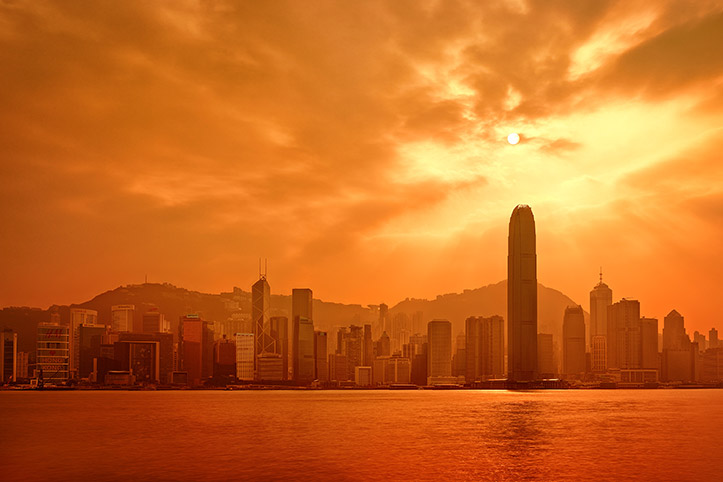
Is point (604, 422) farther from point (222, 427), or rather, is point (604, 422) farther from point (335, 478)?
point (335, 478)

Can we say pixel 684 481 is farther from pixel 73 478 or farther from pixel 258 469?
pixel 73 478

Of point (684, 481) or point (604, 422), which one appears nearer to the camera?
point (684, 481)

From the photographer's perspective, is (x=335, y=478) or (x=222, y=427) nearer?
(x=335, y=478)

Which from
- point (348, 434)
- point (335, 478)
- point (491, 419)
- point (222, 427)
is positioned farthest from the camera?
point (491, 419)

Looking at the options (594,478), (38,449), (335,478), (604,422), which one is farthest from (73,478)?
(604,422)

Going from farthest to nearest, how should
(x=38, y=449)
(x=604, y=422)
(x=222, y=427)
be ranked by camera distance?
(x=604, y=422)
(x=222, y=427)
(x=38, y=449)

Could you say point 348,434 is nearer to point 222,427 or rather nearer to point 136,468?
Result: point 222,427

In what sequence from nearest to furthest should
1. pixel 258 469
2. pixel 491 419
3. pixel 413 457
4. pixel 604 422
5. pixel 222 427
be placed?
1. pixel 258 469
2. pixel 413 457
3. pixel 222 427
4. pixel 604 422
5. pixel 491 419

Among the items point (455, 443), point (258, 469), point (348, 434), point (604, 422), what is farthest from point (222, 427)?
point (604, 422)

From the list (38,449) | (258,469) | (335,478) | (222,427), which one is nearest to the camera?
(335,478)
